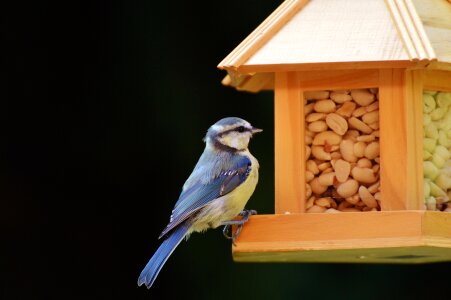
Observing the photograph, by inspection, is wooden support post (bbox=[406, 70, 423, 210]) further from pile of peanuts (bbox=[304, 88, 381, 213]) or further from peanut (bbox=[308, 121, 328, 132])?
peanut (bbox=[308, 121, 328, 132])

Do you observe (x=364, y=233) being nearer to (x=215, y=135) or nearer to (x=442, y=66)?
(x=442, y=66)

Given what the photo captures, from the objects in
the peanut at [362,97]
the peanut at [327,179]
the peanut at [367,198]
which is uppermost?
the peanut at [362,97]

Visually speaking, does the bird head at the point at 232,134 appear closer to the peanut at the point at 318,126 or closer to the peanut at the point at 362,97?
the peanut at the point at 318,126

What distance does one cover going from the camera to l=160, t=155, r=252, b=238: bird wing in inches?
196

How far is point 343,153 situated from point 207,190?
0.62m

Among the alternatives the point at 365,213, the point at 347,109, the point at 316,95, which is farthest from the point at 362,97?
the point at 365,213

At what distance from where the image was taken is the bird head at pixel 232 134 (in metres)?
5.24

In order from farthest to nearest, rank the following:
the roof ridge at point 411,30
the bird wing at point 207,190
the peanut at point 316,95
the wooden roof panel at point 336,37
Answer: the bird wing at point 207,190
the peanut at point 316,95
the wooden roof panel at point 336,37
the roof ridge at point 411,30

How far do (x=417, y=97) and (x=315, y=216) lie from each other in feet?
2.09

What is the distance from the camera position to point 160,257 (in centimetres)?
495


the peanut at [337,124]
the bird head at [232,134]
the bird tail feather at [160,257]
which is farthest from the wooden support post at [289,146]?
the bird tail feather at [160,257]

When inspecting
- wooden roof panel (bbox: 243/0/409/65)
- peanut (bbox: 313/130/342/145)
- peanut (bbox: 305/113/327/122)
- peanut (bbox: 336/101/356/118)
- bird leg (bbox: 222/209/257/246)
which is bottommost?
bird leg (bbox: 222/209/257/246)

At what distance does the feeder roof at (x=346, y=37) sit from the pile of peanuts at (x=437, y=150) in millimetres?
324

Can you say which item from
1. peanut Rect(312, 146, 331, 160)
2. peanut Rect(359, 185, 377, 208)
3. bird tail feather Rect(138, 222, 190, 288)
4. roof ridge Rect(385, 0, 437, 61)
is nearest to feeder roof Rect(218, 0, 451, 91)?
roof ridge Rect(385, 0, 437, 61)
